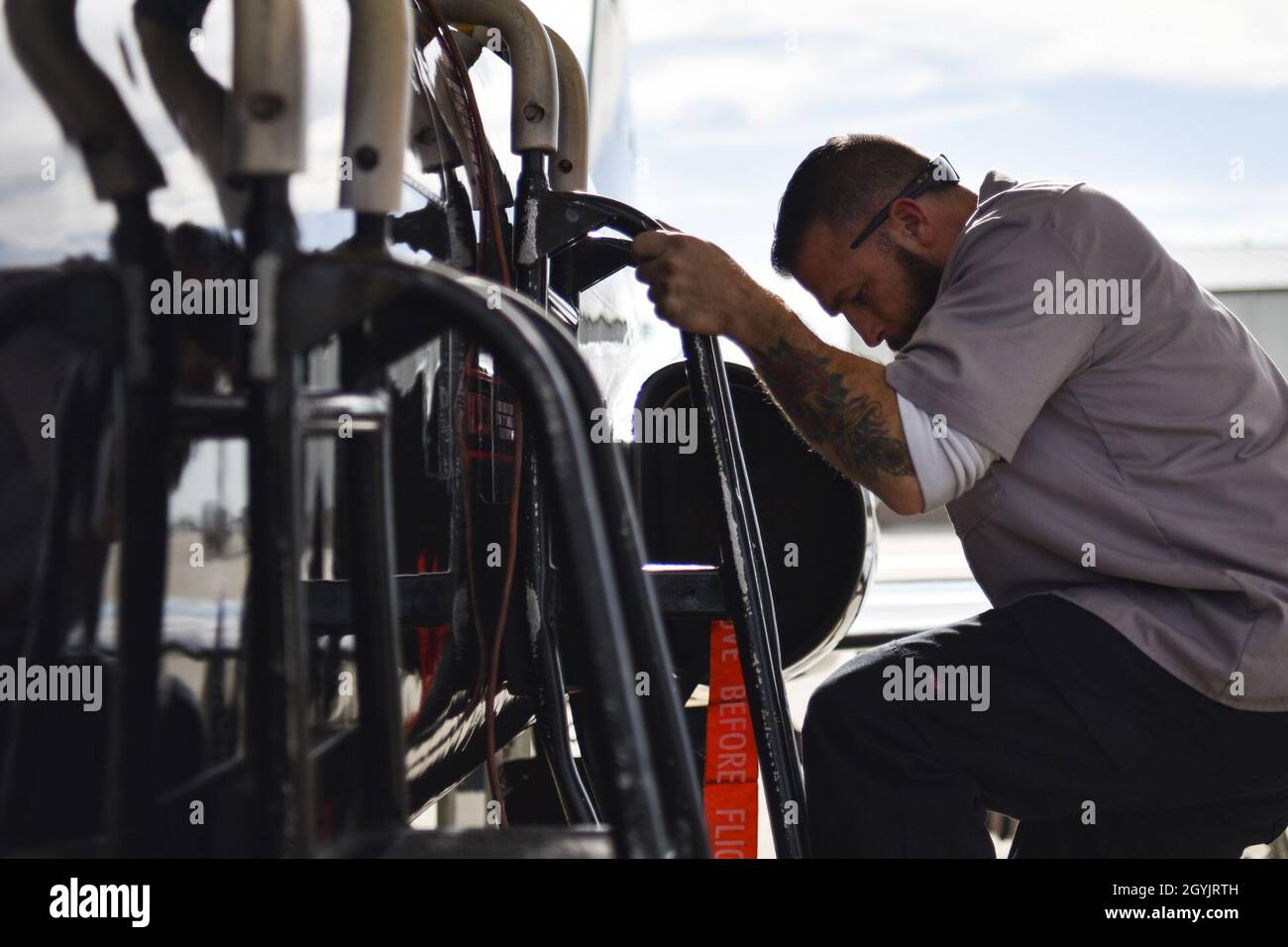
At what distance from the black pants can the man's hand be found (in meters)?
0.46

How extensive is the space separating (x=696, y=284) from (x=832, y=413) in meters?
0.23

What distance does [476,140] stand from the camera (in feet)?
4.95

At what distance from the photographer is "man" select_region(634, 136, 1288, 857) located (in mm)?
1415

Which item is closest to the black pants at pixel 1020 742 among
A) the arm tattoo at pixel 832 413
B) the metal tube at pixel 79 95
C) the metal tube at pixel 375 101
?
the arm tattoo at pixel 832 413

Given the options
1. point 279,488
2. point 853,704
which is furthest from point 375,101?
point 853,704

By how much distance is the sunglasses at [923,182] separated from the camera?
1.74 m

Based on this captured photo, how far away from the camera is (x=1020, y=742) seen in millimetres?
1416

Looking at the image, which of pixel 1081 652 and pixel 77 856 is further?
pixel 1081 652

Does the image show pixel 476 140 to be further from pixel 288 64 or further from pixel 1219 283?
pixel 1219 283

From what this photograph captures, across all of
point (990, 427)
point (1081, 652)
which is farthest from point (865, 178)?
point (1081, 652)

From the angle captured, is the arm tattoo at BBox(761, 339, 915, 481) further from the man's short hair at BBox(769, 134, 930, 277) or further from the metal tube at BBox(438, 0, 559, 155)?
the metal tube at BBox(438, 0, 559, 155)

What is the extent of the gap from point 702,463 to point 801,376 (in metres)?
0.58

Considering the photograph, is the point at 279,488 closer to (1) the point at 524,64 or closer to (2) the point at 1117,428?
(1) the point at 524,64

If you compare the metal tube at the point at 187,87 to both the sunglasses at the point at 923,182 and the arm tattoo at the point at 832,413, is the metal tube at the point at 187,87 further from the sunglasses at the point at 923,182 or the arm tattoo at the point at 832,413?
the sunglasses at the point at 923,182
